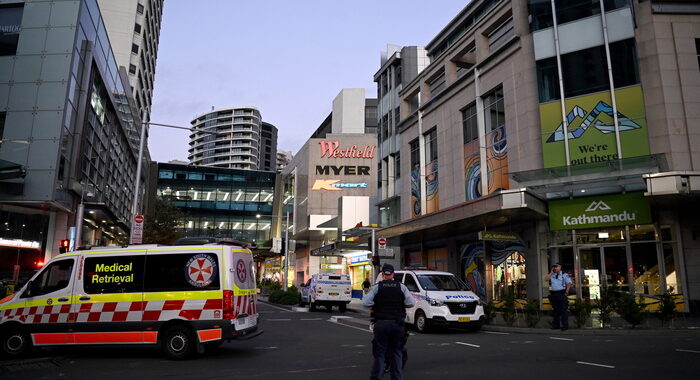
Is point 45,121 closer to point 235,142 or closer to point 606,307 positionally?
point 606,307

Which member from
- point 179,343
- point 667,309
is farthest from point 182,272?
point 667,309

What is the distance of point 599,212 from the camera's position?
61.6 ft

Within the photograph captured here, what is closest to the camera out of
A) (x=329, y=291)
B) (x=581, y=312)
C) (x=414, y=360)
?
(x=414, y=360)

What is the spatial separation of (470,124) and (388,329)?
20885 mm

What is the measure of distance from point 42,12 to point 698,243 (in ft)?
97.2

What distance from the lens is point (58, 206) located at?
858 inches

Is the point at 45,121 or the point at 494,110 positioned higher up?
the point at 494,110

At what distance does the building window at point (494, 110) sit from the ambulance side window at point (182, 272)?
57.1ft

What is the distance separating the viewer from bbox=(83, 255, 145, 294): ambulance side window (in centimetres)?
962

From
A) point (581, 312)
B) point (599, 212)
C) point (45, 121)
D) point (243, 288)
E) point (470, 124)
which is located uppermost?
point (470, 124)

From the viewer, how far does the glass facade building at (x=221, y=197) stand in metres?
81.3

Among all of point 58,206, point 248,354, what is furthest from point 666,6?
point 58,206

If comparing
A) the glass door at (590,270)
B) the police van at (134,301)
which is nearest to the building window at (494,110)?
the glass door at (590,270)

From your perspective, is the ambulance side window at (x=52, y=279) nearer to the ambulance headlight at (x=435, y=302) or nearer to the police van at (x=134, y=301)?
the police van at (x=134, y=301)
